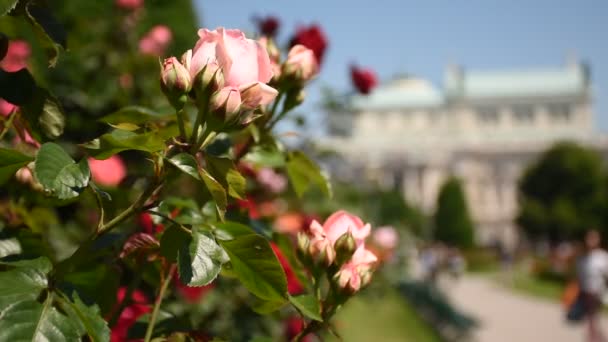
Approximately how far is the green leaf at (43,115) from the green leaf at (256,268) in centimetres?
22

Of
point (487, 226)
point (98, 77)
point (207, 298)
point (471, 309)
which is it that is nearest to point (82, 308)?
point (207, 298)

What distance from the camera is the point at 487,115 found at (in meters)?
52.1

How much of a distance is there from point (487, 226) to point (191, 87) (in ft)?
173

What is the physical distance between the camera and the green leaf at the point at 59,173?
1.62ft

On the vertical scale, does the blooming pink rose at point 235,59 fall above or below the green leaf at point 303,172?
above

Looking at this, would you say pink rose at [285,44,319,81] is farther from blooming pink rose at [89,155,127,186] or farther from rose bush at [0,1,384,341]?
blooming pink rose at [89,155,127,186]

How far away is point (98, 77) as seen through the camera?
2340 mm

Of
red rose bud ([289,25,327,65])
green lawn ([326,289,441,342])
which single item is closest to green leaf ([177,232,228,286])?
red rose bud ([289,25,327,65])

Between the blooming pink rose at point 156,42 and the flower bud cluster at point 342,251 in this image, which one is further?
the blooming pink rose at point 156,42

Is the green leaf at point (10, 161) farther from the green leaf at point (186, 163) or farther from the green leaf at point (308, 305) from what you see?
the green leaf at point (308, 305)

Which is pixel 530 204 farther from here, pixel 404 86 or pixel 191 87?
pixel 191 87

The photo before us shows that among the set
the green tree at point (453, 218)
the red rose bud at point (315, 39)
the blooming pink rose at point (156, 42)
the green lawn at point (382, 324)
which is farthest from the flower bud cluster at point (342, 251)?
the green tree at point (453, 218)

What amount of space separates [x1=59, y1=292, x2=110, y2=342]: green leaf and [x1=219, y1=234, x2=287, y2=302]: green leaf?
0.39 ft

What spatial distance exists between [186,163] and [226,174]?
0.05 meters
